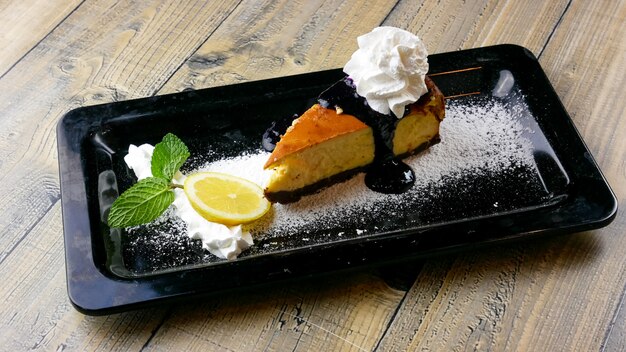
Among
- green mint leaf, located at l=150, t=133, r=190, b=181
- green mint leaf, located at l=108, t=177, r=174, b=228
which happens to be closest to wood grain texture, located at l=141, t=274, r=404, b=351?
green mint leaf, located at l=108, t=177, r=174, b=228

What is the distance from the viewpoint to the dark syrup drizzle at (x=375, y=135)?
5.27 feet

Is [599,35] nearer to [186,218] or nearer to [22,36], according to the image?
[186,218]

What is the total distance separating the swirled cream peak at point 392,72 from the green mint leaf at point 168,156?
43cm

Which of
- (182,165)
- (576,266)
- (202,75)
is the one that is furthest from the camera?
(202,75)

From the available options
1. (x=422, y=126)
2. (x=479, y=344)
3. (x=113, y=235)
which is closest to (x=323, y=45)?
(x=422, y=126)

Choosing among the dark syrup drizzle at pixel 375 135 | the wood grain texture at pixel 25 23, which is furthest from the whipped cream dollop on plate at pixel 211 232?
the wood grain texture at pixel 25 23

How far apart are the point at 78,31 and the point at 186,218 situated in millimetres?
844

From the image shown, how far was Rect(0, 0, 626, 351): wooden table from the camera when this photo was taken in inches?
55.3

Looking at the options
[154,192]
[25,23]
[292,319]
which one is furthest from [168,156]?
[25,23]

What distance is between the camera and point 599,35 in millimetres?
2059

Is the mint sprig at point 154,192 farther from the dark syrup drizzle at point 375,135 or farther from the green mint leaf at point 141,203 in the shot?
the dark syrup drizzle at point 375,135

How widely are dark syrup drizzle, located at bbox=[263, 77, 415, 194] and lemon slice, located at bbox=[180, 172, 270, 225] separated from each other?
0.17 metres

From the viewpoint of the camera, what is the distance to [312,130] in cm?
157

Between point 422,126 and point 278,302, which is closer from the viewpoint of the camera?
point 278,302
